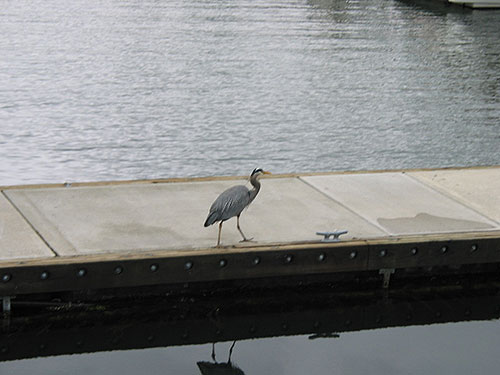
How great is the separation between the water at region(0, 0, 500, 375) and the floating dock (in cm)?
87

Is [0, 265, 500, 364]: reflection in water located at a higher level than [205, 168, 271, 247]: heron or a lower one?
lower

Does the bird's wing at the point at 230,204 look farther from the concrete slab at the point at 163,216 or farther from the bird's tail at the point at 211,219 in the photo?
the concrete slab at the point at 163,216

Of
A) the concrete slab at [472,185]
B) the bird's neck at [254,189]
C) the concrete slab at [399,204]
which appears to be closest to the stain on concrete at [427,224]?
the concrete slab at [399,204]

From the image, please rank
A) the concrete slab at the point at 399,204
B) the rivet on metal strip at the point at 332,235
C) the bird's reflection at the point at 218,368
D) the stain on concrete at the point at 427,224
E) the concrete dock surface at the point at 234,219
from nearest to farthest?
the bird's reflection at the point at 218,368 < the concrete dock surface at the point at 234,219 < the rivet on metal strip at the point at 332,235 < the stain on concrete at the point at 427,224 < the concrete slab at the point at 399,204

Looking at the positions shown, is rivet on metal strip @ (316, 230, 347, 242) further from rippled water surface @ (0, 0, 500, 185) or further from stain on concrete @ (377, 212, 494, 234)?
rippled water surface @ (0, 0, 500, 185)

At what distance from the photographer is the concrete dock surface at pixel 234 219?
11.2m

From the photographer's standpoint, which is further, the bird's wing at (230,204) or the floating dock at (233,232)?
the bird's wing at (230,204)

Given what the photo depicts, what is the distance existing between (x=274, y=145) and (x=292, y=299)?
8.76 m

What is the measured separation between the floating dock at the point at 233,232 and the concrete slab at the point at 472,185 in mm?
29

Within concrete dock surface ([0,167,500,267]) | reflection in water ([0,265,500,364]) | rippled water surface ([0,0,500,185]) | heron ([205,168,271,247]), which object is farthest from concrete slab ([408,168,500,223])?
rippled water surface ([0,0,500,185])

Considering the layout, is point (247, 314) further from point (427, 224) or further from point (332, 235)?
point (427, 224)

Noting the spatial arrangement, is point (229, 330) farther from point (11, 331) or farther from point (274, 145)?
point (274, 145)

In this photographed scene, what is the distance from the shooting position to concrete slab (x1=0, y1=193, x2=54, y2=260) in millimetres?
10656

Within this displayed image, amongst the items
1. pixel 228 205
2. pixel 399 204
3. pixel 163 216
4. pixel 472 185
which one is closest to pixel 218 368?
pixel 228 205
